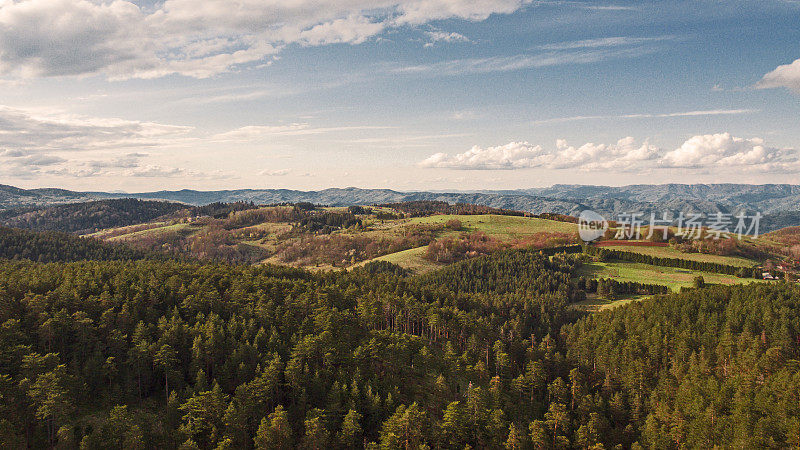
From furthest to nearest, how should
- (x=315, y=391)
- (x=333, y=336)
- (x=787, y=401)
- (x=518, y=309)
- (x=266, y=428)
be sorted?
(x=518, y=309) < (x=333, y=336) < (x=315, y=391) < (x=787, y=401) < (x=266, y=428)

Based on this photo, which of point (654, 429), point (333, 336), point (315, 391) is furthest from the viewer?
point (333, 336)

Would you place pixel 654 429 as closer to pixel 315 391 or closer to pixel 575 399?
pixel 575 399

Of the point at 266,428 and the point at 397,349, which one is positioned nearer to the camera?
the point at 266,428

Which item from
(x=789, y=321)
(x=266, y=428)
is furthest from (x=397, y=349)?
(x=789, y=321)

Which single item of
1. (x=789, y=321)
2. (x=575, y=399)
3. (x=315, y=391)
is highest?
(x=789, y=321)

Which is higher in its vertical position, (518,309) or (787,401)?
(787,401)

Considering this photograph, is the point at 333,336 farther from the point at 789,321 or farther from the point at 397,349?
the point at 789,321
